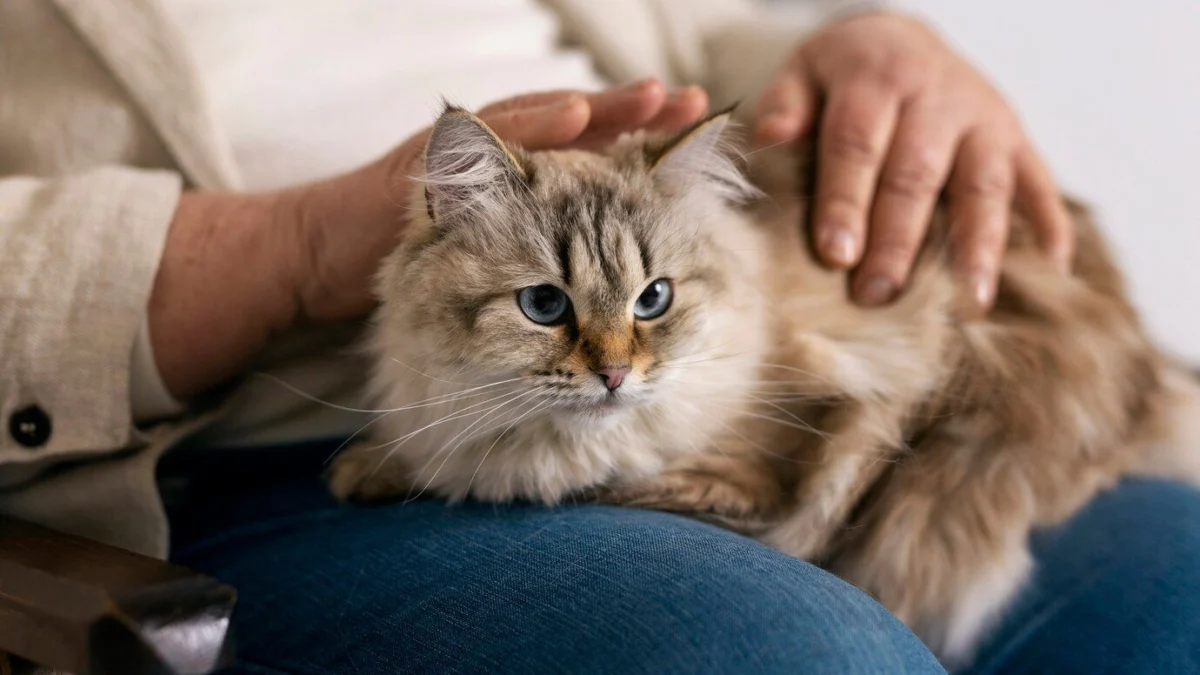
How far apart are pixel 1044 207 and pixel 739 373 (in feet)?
1.98

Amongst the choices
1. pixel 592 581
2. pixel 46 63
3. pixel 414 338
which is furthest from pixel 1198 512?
pixel 46 63

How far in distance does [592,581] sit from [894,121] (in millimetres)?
871

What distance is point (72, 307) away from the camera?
3.19 ft

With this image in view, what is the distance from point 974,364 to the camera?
1.18m

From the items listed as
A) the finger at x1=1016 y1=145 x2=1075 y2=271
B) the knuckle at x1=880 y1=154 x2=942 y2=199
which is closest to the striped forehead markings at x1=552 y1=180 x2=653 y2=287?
the knuckle at x1=880 y1=154 x2=942 y2=199

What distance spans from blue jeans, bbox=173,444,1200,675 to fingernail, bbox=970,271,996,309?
15.6 inches

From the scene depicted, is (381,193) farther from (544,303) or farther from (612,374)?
(612,374)

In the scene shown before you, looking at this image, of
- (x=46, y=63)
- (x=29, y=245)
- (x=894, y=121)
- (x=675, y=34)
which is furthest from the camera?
(x=675, y=34)

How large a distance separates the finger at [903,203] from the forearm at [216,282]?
781 millimetres

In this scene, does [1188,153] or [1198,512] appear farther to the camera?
[1188,153]

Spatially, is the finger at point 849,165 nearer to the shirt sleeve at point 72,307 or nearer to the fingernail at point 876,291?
the fingernail at point 876,291

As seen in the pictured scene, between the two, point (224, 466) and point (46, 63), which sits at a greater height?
point (46, 63)

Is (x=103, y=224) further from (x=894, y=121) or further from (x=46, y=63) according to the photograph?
(x=894, y=121)

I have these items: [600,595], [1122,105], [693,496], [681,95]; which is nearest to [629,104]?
[681,95]
